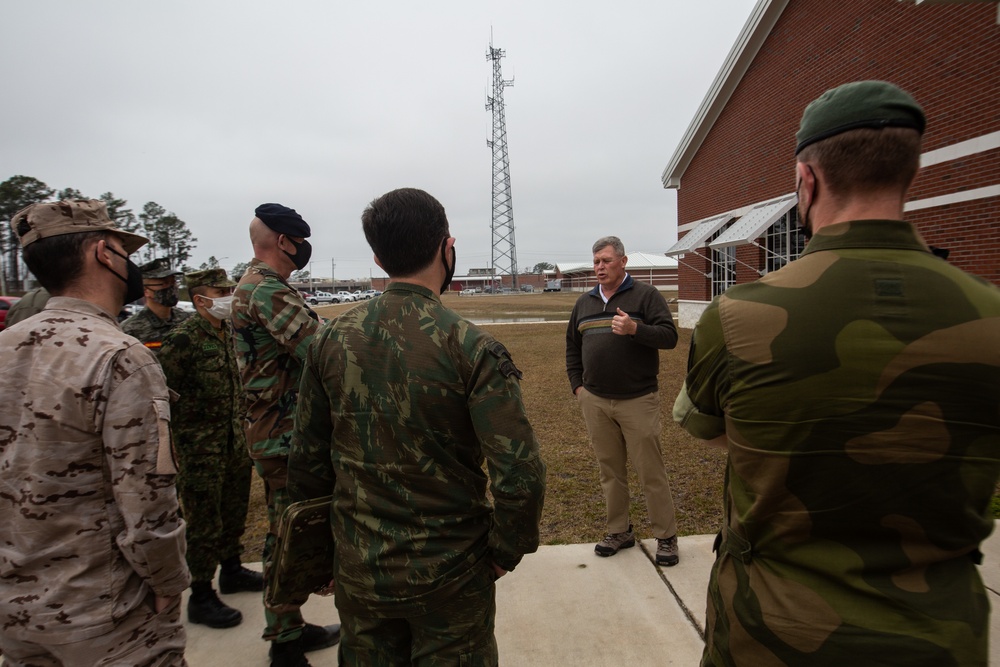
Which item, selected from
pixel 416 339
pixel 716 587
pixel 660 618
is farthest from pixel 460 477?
pixel 660 618

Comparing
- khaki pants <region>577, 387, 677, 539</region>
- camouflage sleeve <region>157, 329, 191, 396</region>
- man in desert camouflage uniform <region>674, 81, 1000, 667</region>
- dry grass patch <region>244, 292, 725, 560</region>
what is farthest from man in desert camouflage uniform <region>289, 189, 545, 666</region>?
dry grass patch <region>244, 292, 725, 560</region>

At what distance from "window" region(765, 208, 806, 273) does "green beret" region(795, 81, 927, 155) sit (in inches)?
535

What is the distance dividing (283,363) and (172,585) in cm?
116

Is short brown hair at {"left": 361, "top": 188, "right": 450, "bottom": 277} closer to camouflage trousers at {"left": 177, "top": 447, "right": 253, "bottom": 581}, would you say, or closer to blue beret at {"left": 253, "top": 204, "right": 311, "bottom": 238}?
blue beret at {"left": 253, "top": 204, "right": 311, "bottom": 238}

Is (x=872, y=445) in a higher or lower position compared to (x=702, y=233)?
lower

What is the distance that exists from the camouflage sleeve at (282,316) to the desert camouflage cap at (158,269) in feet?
5.48

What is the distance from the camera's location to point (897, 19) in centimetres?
997

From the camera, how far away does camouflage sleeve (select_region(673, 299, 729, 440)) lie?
1.31 metres

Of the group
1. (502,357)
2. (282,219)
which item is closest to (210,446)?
(282,219)

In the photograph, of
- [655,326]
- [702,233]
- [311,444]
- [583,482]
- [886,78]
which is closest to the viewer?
[311,444]

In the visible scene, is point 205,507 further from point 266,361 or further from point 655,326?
point 655,326

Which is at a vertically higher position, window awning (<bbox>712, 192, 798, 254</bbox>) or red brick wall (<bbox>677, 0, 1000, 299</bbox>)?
red brick wall (<bbox>677, 0, 1000, 299</bbox>)

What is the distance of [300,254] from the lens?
9.49 feet

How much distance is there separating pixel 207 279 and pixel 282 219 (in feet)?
3.58
